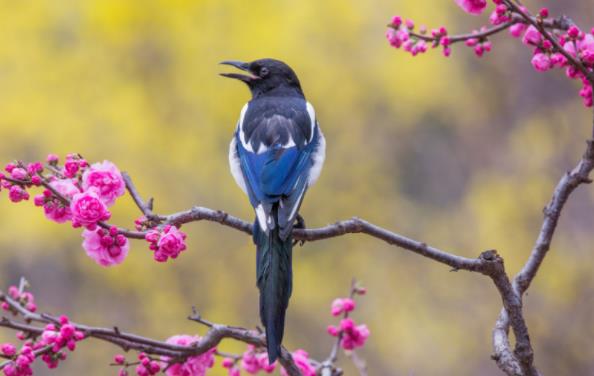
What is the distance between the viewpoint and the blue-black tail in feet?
7.58

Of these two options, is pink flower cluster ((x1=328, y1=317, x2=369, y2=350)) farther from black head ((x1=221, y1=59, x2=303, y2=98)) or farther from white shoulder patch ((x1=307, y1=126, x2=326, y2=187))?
black head ((x1=221, y1=59, x2=303, y2=98))

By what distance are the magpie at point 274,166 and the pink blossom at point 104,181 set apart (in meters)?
0.47

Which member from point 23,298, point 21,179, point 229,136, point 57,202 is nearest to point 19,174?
point 21,179

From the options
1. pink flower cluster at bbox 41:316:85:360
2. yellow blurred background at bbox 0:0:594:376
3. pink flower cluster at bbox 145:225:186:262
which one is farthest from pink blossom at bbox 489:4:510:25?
yellow blurred background at bbox 0:0:594:376

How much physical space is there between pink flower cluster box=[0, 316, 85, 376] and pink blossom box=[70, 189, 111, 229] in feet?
0.79

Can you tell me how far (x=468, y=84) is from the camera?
8.48 metres

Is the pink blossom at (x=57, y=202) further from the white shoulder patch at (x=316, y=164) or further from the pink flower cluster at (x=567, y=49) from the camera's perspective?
the pink flower cluster at (x=567, y=49)

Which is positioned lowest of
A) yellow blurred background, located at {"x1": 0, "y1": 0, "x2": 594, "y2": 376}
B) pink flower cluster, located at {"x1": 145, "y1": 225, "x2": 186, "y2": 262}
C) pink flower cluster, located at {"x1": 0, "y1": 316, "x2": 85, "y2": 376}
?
pink flower cluster, located at {"x1": 0, "y1": 316, "x2": 85, "y2": 376}

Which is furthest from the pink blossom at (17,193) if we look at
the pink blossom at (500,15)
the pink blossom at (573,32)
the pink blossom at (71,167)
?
the pink blossom at (573,32)

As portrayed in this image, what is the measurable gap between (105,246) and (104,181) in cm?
17

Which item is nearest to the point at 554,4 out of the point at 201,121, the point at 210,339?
the point at 201,121

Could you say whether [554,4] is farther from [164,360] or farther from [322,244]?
[164,360]

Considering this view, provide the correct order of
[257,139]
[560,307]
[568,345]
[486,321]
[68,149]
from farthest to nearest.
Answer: [68,149] → [486,321] → [560,307] → [568,345] → [257,139]

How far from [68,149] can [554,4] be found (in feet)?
14.3
